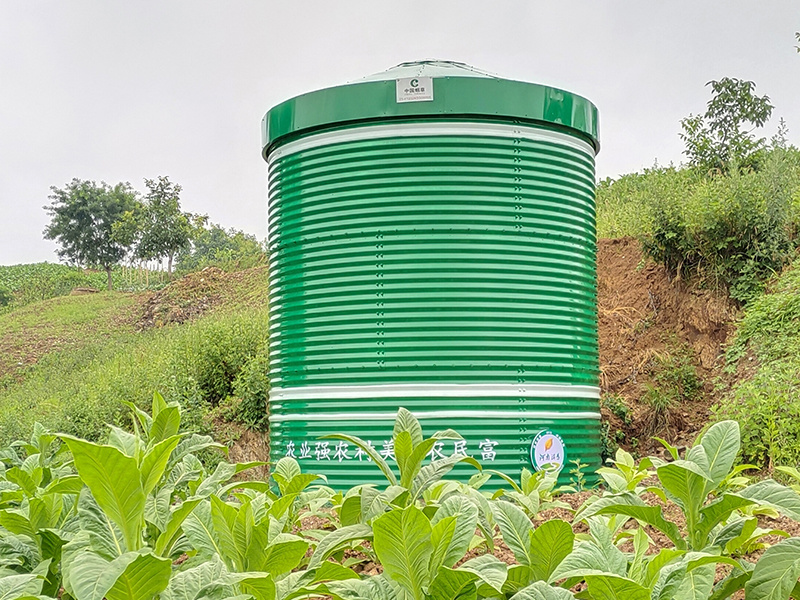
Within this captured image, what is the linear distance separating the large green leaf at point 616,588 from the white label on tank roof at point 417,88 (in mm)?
3515

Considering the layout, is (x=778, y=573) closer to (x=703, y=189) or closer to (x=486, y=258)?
(x=486, y=258)

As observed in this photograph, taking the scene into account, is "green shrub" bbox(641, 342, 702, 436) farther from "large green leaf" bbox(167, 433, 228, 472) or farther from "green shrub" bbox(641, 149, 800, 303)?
"large green leaf" bbox(167, 433, 228, 472)

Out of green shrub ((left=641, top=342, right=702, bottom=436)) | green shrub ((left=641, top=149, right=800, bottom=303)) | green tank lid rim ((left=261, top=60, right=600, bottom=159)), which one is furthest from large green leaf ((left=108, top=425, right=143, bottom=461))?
green shrub ((left=641, top=149, right=800, bottom=303))

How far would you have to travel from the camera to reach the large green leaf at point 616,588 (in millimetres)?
937

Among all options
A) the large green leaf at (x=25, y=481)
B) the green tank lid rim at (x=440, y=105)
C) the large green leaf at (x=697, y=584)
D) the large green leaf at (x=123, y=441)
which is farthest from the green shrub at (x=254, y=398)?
the large green leaf at (x=697, y=584)

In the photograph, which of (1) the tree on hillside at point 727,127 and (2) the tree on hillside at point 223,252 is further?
(2) the tree on hillside at point 223,252

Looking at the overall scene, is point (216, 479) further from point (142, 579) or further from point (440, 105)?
point (440, 105)

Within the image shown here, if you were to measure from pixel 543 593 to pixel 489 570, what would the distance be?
16cm

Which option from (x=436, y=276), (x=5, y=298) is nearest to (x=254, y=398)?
(x=436, y=276)

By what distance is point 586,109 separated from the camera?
4.64 m

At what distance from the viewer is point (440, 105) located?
4.21 m

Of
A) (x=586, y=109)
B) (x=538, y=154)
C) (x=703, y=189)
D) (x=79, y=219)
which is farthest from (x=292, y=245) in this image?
(x=79, y=219)

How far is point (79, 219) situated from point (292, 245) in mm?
37017

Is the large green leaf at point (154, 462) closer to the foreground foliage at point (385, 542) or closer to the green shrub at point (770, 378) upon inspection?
the foreground foliage at point (385, 542)
